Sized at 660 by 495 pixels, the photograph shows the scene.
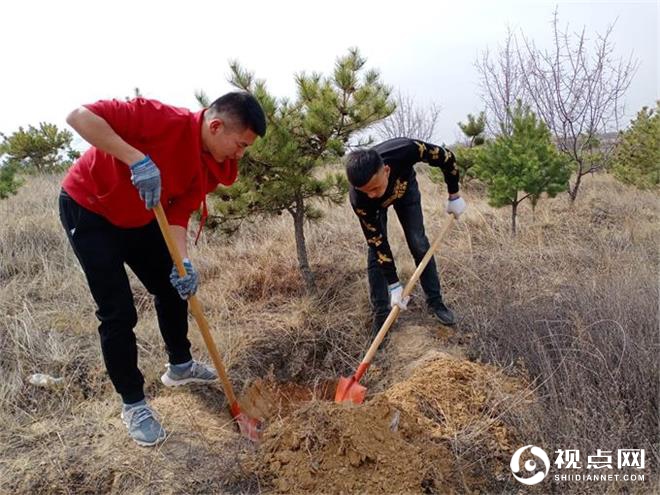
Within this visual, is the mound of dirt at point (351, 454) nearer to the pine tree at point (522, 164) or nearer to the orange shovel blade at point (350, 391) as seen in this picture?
the orange shovel blade at point (350, 391)

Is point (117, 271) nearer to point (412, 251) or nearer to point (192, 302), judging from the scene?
point (192, 302)

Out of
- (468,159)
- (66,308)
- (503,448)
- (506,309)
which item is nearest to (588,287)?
(506,309)

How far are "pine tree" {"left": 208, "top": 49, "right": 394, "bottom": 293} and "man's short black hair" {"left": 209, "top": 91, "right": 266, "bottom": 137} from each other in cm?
111

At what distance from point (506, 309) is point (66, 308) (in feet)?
10.2

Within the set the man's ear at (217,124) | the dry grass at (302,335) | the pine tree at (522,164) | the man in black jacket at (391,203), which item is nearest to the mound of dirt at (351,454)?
the dry grass at (302,335)

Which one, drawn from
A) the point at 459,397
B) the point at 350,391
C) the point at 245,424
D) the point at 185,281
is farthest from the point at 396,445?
the point at 185,281

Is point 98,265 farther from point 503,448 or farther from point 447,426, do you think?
point 503,448

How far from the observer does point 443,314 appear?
134 inches

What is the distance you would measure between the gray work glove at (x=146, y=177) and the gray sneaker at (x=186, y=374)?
46.1 inches

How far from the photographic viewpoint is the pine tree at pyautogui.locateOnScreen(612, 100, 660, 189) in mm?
7781

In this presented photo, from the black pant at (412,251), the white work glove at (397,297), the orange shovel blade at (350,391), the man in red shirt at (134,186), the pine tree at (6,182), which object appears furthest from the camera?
the pine tree at (6,182)

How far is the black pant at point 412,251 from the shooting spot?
3.36 m

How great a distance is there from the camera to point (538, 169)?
4867 mm

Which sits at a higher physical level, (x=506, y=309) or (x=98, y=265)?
(x=98, y=265)
